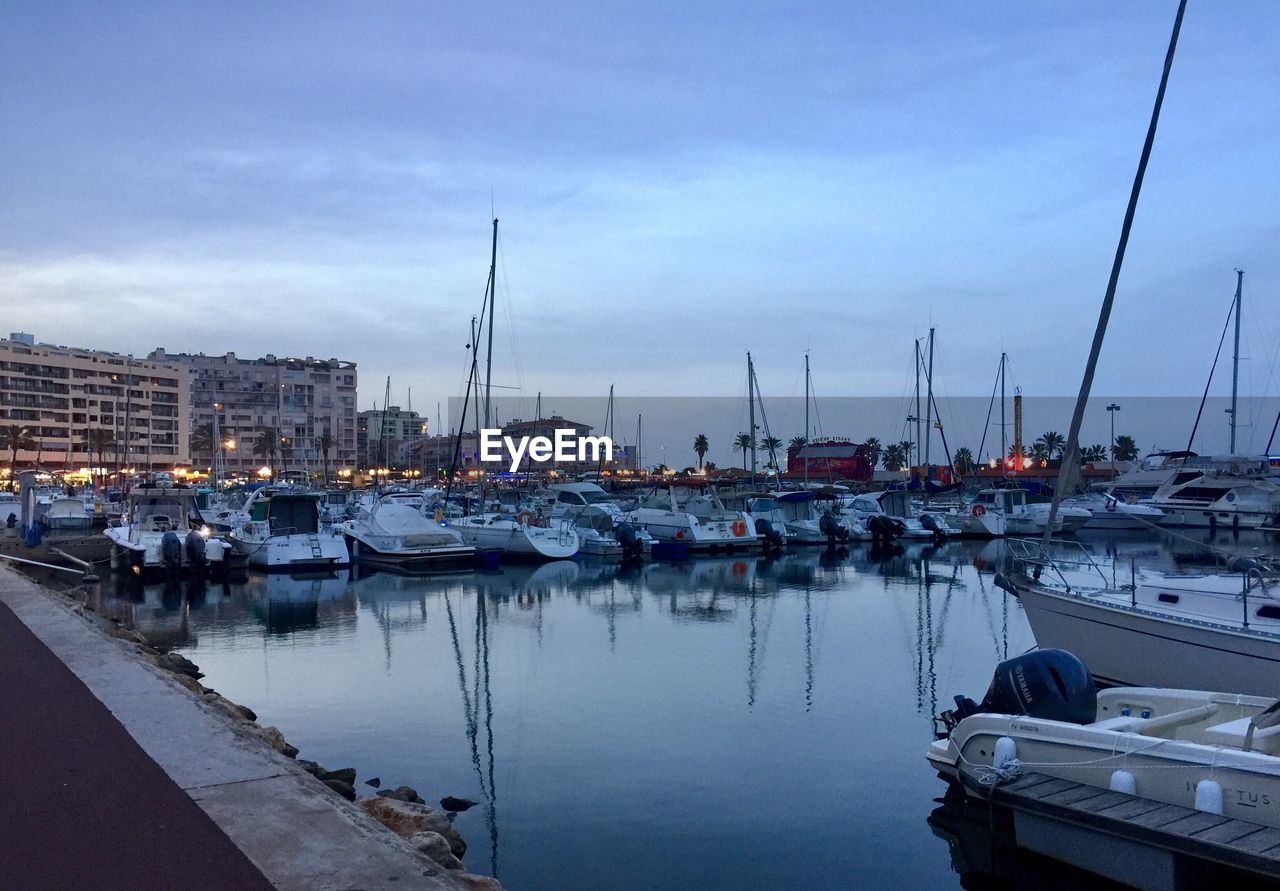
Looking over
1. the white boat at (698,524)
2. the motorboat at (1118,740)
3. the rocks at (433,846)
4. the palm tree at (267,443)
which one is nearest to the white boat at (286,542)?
the white boat at (698,524)

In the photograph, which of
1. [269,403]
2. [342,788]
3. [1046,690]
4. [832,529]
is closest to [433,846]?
[342,788]

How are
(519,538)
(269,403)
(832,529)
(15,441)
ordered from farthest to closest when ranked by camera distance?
(269,403) < (15,441) < (832,529) < (519,538)

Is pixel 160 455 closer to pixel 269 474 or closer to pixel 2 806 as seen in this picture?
pixel 269 474

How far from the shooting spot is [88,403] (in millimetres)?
119438

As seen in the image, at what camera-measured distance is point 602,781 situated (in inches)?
487

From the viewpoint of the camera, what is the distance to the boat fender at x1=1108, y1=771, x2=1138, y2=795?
8.86m

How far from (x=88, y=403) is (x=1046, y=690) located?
131m

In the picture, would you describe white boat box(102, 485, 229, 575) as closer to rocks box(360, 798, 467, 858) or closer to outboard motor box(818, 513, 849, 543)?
rocks box(360, 798, 467, 858)

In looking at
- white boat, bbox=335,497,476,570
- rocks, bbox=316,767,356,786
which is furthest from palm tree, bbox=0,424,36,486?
rocks, bbox=316,767,356,786

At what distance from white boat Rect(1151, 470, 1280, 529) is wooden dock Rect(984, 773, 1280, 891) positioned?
163 feet

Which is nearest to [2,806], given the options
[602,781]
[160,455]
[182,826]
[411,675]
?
[182,826]

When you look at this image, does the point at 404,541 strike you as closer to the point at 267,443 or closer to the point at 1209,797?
the point at 1209,797

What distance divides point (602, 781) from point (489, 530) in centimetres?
2885

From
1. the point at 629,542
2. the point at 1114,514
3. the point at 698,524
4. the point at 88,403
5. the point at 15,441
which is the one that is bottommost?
the point at 629,542
